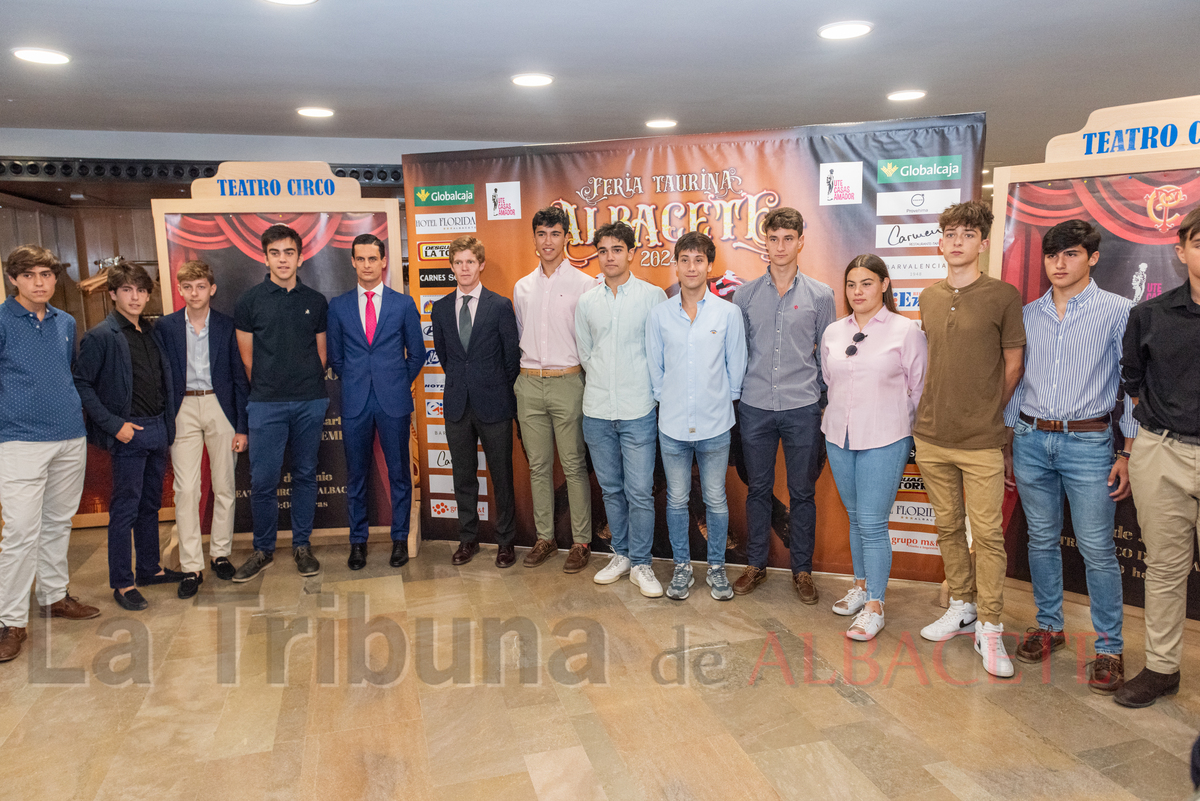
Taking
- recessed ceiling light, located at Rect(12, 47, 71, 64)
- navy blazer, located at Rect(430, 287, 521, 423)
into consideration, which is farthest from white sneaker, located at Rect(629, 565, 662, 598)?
recessed ceiling light, located at Rect(12, 47, 71, 64)

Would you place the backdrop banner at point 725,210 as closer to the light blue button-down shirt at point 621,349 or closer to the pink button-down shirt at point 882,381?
the light blue button-down shirt at point 621,349

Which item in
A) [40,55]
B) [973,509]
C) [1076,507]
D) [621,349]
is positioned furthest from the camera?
[40,55]

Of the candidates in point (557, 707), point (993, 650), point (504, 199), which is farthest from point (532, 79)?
point (993, 650)

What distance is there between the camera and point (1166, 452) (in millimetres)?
2590

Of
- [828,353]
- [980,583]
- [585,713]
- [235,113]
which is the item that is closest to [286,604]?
[585,713]

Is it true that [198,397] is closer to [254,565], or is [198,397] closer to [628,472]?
[254,565]

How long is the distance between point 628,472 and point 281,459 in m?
1.93

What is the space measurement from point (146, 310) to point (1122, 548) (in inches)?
271

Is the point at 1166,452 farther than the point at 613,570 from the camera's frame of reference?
No

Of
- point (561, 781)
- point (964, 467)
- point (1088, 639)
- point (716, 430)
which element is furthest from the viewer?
point (716, 430)

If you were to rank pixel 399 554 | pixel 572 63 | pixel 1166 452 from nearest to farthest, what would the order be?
pixel 1166 452 → pixel 572 63 → pixel 399 554

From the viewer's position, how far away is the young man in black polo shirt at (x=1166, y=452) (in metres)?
2.51

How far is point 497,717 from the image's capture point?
2758 mm

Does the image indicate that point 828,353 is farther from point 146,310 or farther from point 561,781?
point 146,310
